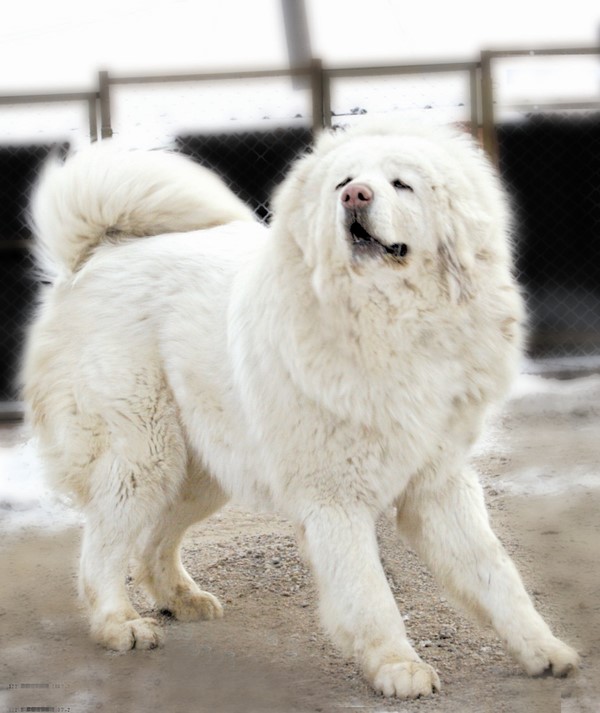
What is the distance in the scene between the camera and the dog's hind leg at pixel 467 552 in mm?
2738

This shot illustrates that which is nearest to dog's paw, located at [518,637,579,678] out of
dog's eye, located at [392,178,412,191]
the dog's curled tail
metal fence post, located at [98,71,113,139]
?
dog's eye, located at [392,178,412,191]

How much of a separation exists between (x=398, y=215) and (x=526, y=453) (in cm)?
314

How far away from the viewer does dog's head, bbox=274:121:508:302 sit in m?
2.49

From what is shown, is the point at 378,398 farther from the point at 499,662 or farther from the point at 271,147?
the point at 271,147

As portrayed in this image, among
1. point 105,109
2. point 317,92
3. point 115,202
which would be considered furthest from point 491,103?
point 115,202

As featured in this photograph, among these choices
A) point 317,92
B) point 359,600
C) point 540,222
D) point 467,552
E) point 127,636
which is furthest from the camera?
point 540,222

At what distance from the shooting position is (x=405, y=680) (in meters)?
2.49

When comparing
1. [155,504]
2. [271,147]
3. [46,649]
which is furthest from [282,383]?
[271,147]

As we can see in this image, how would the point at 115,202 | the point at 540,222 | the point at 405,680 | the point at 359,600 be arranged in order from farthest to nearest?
the point at 540,222 < the point at 115,202 < the point at 359,600 < the point at 405,680

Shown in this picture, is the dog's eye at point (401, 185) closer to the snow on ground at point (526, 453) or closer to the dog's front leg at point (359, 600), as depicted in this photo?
the dog's front leg at point (359, 600)

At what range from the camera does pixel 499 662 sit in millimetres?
2787

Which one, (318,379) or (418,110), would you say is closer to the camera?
(318,379)

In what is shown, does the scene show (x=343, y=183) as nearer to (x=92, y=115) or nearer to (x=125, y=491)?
(x=125, y=491)

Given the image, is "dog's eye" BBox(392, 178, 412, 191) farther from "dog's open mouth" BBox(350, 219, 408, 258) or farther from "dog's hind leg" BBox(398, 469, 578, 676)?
"dog's hind leg" BBox(398, 469, 578, 676)
